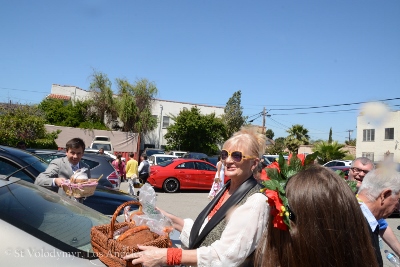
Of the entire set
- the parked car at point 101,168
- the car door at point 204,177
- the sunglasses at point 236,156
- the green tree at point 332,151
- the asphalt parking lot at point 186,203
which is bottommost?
the asphalt parking lot at point 186,203

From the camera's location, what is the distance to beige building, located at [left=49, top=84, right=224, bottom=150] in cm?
3628

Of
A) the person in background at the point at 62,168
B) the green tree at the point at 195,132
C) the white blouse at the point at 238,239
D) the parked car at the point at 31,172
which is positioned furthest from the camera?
the green tree at the point at 195,132

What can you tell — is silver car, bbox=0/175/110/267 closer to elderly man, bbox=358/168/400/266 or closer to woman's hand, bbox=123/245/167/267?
woman's hand, bbox=123/245/167/267

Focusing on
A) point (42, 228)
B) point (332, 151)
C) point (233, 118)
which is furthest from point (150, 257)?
point (233, 118)

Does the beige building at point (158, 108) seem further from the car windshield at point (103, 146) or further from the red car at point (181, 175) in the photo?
the red car at point (181, 175)

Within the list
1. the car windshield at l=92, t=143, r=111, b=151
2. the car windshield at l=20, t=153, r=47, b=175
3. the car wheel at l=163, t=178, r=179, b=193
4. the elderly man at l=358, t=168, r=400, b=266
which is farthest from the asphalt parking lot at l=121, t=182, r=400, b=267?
the car windshield at l=92, t=143, r=111, b=151

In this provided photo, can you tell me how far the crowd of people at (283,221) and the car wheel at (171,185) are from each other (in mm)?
11183

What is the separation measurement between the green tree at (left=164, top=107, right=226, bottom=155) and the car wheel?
1922cm

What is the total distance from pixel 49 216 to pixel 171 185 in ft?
40.4

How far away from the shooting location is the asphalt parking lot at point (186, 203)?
9.98m

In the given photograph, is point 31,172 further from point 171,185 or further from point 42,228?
point 171,185

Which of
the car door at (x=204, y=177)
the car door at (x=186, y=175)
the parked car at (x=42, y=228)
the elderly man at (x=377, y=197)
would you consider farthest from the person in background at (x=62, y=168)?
the car door at (x=204, y=177)

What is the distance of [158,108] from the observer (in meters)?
37.0

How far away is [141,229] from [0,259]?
0.77 meters
